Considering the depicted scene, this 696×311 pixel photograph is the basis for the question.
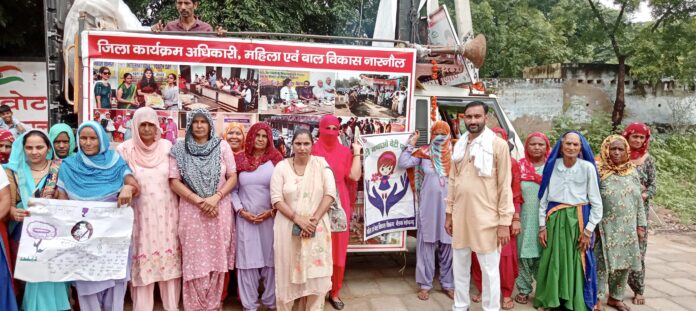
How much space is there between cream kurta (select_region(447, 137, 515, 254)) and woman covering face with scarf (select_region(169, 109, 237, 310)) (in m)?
1.82

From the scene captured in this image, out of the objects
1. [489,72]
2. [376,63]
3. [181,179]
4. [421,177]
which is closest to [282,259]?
[181,179]

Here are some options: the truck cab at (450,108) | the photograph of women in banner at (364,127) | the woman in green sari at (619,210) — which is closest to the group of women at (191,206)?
the photograph of women in banner at (364,127)

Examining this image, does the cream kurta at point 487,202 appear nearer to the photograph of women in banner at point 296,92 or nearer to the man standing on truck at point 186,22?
the photograph of women in banner at point 296,92

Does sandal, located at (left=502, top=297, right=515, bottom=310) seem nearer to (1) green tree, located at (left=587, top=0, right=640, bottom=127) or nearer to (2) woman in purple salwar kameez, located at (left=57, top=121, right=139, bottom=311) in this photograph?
(2) woman in purple salwar kameez, located at (left=57, top=121, right=139, bottom=311)

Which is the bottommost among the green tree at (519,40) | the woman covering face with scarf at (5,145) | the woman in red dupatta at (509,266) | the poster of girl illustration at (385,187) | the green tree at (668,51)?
the woman in red dupatta at (509,266)

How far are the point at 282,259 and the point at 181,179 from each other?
97cm

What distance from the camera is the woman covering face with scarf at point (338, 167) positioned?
373 cm

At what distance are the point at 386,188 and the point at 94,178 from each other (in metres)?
2.39

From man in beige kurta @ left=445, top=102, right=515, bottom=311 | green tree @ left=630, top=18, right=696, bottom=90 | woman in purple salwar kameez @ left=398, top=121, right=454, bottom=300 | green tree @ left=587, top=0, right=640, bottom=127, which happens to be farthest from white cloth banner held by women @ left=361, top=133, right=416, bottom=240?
green tree @ left=587, top=0, right=640, bottom=127

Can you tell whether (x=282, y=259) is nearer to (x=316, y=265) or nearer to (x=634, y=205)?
(x=316, y=265)

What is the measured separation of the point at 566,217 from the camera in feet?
12.2

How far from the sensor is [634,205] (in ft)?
12.5

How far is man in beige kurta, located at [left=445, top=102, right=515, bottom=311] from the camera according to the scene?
3.33 m

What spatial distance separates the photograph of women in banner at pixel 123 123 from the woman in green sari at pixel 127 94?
0.05 meters
